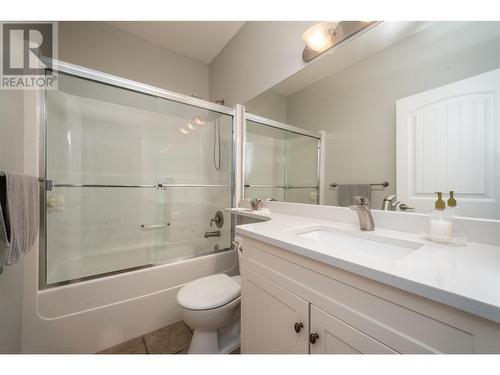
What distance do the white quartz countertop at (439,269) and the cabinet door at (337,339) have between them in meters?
0.16

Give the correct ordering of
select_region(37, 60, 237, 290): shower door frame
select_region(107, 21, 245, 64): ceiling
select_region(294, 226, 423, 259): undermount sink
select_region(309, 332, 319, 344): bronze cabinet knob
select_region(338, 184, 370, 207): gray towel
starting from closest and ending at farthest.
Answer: select_region(309, 332, 319, 344): bronze cabinet knob
select_region(294, 226, 423, 259): undermount sink
select_region(338, 184, 370, 207): gray towel
select_region(37, 60, 237, 290): shower door frame
select_region(107, 21, 245, 64): ceiling

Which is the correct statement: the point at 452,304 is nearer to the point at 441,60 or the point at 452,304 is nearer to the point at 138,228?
the point at 441,60

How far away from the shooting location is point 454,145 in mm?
710

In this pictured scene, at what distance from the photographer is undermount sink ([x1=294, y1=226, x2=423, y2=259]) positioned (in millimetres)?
679

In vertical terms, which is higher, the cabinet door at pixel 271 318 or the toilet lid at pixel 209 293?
the cabinet door at pixel 271 318

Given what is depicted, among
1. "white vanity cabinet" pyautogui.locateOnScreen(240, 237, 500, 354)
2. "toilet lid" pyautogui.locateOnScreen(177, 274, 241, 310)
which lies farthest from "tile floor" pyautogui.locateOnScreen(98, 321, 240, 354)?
"white vanity cabinet" pyautogui.locateOnScreen(240, 237, 500, 354)

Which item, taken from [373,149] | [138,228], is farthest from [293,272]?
[138,228]

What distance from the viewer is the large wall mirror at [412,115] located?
26.0 inches

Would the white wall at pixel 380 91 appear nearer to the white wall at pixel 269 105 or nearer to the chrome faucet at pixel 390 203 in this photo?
the chrome faucet at pixel 390 203

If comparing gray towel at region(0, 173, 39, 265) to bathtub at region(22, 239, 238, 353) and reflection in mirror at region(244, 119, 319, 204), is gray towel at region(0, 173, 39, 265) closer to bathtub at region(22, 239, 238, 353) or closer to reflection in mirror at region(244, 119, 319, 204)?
bathtub at region(22, 239, 238, 353)

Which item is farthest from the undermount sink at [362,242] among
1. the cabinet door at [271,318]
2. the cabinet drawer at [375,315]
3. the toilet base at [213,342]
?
the toilet base at [213,342]

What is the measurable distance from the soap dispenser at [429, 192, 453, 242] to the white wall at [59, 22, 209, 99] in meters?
2.43
